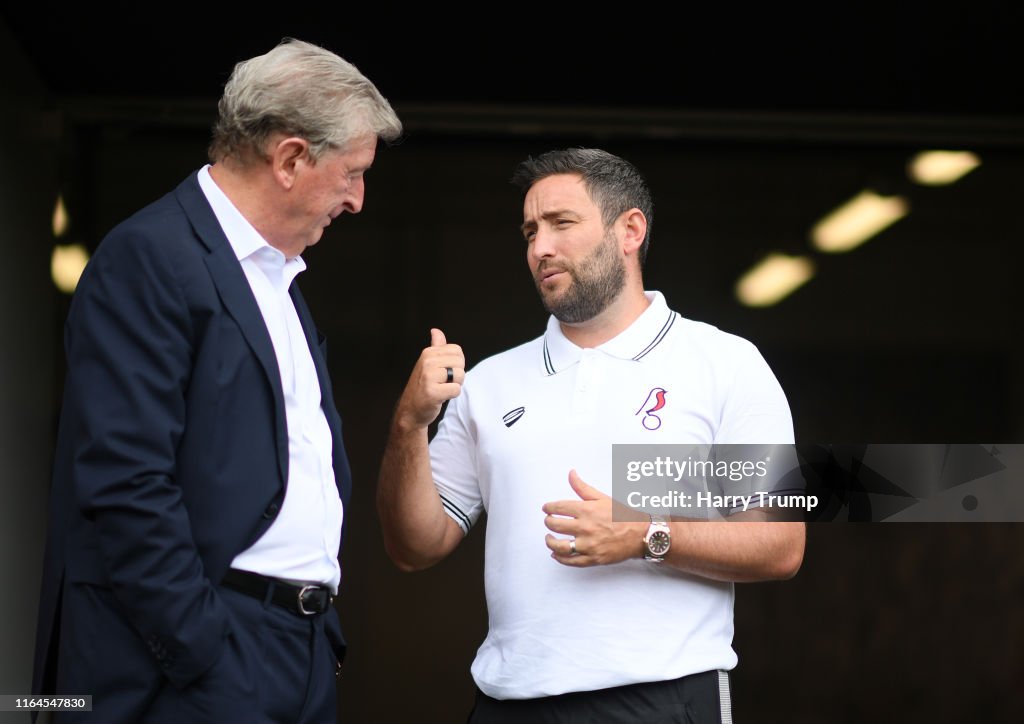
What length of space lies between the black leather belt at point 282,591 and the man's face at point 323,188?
0.60 metres

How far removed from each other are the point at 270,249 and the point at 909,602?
3.80 meters

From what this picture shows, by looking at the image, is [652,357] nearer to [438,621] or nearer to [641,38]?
[641,38]

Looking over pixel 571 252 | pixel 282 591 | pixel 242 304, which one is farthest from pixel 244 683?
pixel 571 252

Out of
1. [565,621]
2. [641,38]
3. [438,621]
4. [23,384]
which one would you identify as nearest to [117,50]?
[23,384]

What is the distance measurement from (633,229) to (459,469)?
73cm

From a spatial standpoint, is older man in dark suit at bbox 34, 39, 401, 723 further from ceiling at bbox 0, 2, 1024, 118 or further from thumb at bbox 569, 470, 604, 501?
ceiling at bbox 0, 2, 1024, 118

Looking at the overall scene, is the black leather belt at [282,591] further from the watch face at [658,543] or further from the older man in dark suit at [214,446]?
the watch face at [658,543]

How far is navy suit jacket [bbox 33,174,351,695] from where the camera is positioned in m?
1.83

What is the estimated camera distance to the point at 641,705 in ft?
8.29

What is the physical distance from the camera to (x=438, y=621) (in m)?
5.04

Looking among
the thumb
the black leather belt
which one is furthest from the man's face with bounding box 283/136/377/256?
the thumb

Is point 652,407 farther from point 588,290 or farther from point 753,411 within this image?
point 588,290

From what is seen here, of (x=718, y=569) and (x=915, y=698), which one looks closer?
(x=718, y=569)

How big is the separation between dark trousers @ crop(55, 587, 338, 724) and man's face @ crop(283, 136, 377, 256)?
663 millimetres
